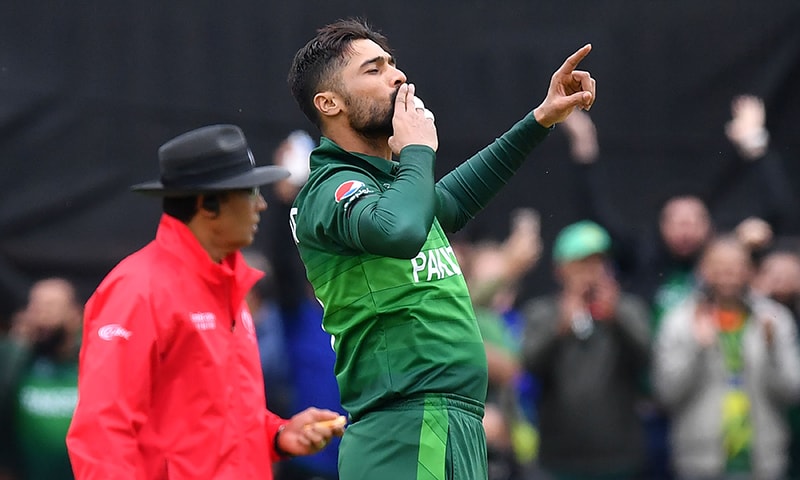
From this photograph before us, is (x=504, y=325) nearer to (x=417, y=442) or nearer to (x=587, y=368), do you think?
(x=587, y=368)

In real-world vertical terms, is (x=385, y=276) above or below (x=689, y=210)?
below

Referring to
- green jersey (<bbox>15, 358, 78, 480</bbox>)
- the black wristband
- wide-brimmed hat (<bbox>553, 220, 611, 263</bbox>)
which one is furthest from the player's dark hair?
green jersey (<bbox>15, 358, 78, 480</bbox>)

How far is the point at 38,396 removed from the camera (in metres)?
7.18

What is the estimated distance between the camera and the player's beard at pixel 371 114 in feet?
12.4

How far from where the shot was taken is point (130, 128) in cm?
736

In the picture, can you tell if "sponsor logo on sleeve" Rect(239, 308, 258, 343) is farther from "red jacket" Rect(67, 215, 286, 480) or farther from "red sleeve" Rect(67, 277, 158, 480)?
"red sleeve" Rect(67, 277, 158, 480)

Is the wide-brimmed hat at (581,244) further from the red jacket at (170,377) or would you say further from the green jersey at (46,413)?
the red jacket at (170,377)

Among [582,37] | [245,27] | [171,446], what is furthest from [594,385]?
[171,446]

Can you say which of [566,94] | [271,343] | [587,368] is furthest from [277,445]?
[271,343]

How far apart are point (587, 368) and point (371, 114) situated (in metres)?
3.57

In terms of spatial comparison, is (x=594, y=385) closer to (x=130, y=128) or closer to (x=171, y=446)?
(x=130, y=128)

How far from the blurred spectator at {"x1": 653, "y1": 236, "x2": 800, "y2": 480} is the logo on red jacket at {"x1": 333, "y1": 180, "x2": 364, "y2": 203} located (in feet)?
12.7

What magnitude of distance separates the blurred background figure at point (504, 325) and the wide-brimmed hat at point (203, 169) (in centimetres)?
267

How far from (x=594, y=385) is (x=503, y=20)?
7.85ft
